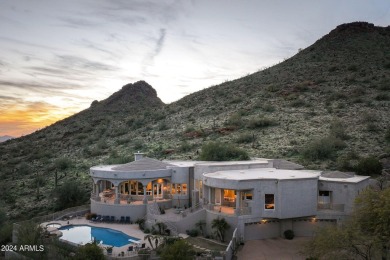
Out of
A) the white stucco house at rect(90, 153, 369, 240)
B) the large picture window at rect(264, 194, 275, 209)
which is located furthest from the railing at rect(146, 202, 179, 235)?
the large picture window at rect(264, 194, 275, 209)

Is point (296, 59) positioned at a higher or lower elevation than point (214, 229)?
higher

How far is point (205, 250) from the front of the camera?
2516 cm

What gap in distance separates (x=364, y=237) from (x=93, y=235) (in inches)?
A: 732

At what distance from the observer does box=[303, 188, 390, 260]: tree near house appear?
20.9 m

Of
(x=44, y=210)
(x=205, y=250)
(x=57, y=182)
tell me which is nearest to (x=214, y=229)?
(x=205, y=250)

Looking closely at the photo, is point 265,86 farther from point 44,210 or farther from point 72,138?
point 44,210

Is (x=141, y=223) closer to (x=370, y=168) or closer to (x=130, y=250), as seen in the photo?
(x=130, y=250)

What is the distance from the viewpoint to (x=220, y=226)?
27391 millimetres

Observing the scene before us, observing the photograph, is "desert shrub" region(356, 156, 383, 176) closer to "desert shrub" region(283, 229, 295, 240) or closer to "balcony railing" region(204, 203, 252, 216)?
"desert shrub" region(283, 229, 295, 240)

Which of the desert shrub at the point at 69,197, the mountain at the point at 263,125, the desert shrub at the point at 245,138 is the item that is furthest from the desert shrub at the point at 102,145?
the desert shrub at the point at 245,138

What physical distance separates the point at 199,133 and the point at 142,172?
26.5 meters

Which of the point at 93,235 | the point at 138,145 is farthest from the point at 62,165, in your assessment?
the point at 93,235

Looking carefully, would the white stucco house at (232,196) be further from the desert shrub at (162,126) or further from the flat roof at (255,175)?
the desert shrub at (162,126)

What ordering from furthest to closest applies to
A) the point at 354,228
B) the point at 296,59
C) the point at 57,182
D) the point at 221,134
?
the point at 296,59
the point at 221,134
the point at 57,182
the point at 354,228
